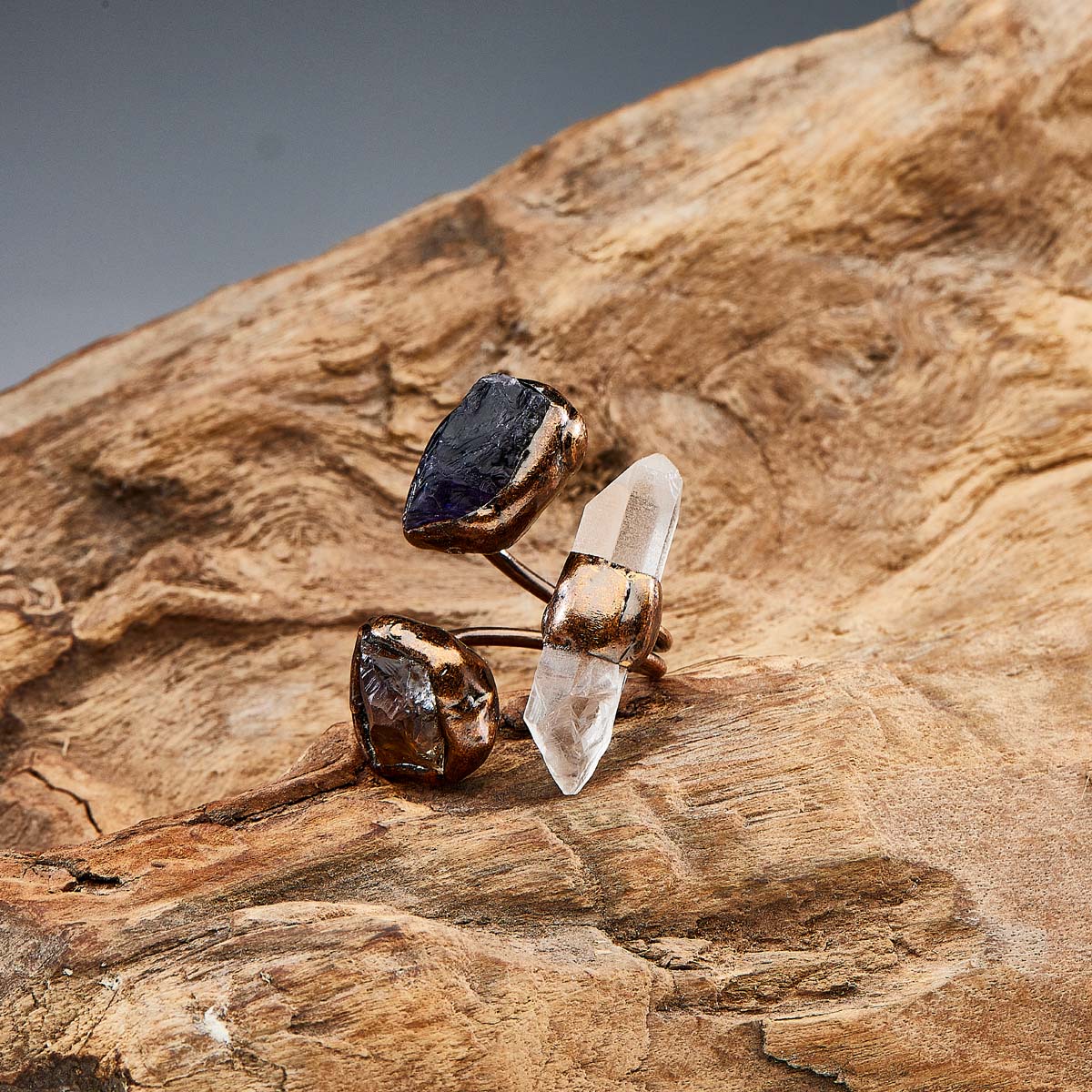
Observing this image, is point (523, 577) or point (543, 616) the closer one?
point (543, 616)

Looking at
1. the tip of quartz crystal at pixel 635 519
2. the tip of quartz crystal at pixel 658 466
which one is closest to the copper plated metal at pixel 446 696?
the tip of quartz crystal at pixel 635 519

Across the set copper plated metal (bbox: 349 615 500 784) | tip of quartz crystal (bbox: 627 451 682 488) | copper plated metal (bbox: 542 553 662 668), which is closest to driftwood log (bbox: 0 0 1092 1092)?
copper plated metal (bbox: 349 615 500 784)

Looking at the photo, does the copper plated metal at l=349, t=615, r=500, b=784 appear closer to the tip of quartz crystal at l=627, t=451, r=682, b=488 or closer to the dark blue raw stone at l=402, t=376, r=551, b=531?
the dark blue raw stone at l=402, t=376, r=551, b=531

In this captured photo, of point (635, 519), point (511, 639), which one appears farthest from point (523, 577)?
point (635, 519)

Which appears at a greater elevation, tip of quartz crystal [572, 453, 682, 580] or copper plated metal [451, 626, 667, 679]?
tip of quartz crystal [572, 453, 682, 580]

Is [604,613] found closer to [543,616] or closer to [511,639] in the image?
[543,616]

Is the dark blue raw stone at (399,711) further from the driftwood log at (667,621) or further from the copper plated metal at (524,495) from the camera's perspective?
the copper plated metal at (524,495)
